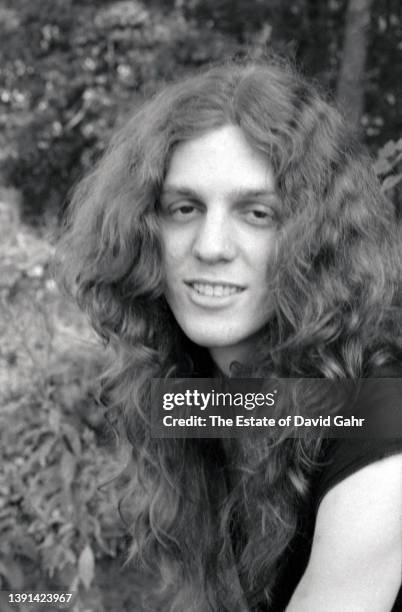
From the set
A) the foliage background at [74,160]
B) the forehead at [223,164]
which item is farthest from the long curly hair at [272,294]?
the foliage background at [74,160]

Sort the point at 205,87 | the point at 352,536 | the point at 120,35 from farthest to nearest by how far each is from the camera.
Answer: the point at 120,35 < the point at 205,87 < the point at 352,536

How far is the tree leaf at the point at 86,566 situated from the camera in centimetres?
270

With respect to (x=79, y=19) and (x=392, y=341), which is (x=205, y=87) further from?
(x=79, y=19)

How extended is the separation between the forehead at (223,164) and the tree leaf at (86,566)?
5.46ft

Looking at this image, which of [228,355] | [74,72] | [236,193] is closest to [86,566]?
[228,355]

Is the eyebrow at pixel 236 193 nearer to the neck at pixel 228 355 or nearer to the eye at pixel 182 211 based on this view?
the eye at pixel 182 211

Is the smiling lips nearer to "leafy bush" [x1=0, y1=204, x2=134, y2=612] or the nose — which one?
the nose

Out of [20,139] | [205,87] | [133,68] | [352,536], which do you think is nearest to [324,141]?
[205,87]

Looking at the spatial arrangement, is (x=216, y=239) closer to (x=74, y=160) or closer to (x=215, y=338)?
(x=215, y=338)

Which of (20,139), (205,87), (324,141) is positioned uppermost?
(20,139)

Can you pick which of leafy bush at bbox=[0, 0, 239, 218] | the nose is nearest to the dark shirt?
the nose

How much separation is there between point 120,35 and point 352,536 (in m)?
5.46

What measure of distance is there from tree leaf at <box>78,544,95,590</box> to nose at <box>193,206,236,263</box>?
1.63m

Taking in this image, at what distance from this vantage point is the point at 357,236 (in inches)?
60.4
